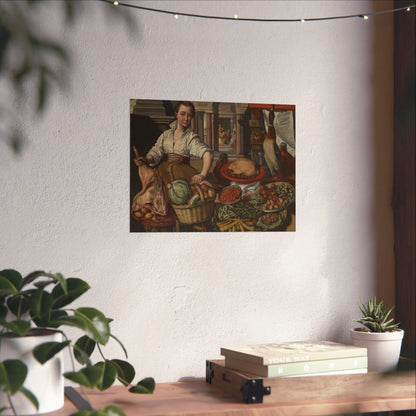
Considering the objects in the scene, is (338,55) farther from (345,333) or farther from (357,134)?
(345,333)

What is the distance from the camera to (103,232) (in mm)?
1970

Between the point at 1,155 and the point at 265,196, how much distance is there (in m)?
0.91

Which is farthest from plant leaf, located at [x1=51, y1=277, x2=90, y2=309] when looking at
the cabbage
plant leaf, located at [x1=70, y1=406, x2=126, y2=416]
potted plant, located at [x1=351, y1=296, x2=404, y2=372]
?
potted plant, located at [x1=351, y1=296, x2=404, y2=372]

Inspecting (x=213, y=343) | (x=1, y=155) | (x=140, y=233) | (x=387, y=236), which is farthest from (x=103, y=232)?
(x=387, y=236)

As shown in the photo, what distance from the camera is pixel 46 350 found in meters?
1.44

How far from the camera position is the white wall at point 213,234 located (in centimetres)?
195

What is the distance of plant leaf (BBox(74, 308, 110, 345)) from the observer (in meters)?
1.44

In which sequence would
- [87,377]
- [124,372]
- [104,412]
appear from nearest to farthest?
[104,412] < [87,377] < [124,372]

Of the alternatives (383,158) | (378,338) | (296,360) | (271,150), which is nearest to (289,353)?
(296,360)

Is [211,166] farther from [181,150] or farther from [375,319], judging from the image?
[375,319]

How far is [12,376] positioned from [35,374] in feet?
0.67

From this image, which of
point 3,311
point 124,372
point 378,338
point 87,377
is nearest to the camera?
point 87,377

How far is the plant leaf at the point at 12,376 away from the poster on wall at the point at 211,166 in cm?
74

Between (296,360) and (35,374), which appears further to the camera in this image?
(296,360)
